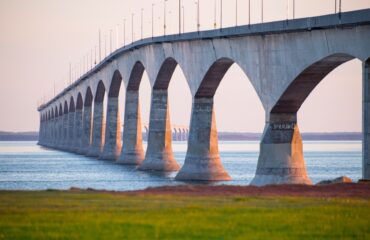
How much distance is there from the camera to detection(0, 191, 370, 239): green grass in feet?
71.2

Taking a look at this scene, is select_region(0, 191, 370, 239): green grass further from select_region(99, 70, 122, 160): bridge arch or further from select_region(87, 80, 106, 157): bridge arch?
select_region(87, 80, 106, 157): bridge arch

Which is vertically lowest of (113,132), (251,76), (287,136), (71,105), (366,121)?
(287,136)

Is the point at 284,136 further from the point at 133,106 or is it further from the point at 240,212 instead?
the point at 133,106

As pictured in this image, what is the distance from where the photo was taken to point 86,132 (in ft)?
446

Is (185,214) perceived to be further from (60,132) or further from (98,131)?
(60,132)

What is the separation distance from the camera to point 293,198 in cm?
2967

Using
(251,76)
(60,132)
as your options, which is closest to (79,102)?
(60,132)

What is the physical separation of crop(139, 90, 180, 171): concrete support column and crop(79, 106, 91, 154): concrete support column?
54.9 meters

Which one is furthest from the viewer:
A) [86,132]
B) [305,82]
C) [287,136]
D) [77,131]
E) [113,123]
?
[77,131]

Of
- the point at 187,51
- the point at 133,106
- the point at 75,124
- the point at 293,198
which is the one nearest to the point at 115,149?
the point at 133,106

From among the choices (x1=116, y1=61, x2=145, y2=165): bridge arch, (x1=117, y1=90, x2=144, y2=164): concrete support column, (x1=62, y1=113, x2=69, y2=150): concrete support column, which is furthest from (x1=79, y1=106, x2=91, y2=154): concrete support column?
(x1=117, y1=90, x2=144, y2=164): concrete support column

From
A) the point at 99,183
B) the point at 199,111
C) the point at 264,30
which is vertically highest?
the point at 264,30

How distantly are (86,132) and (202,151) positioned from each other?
242 ft

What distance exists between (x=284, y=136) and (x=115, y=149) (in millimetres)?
57257
